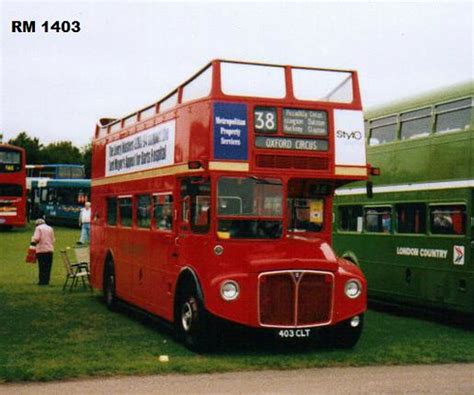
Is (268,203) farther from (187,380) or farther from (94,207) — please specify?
(94,207)

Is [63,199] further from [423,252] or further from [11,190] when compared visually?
[423,252]

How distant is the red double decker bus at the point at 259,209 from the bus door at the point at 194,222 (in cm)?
1

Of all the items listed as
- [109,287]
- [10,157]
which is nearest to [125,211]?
Result: [109,287]

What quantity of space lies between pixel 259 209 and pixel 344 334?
1.99 metres

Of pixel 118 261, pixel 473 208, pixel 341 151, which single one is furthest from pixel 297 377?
pixel 118 261

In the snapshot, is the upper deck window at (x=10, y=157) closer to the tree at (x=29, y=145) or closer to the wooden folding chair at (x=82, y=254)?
the wooden folding chair at (x=82, y=254)

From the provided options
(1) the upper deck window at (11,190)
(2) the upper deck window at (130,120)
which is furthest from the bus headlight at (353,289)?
(1) the upper deck window at (11,190)

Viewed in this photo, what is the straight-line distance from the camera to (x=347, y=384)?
32.2 feet

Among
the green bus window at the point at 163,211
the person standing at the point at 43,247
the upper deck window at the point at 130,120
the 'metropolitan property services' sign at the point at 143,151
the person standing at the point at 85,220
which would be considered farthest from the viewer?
the person standing at the point at 85,220

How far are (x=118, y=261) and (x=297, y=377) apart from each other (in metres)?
7.47

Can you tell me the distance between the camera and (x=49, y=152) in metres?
113

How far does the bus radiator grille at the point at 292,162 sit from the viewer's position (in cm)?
1205

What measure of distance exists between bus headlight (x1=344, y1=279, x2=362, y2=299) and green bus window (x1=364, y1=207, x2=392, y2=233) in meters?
5.99

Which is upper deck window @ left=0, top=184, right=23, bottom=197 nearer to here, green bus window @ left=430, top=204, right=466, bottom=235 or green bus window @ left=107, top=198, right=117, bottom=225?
green bus window @ left=107, top=198, right=117, bottom=225
